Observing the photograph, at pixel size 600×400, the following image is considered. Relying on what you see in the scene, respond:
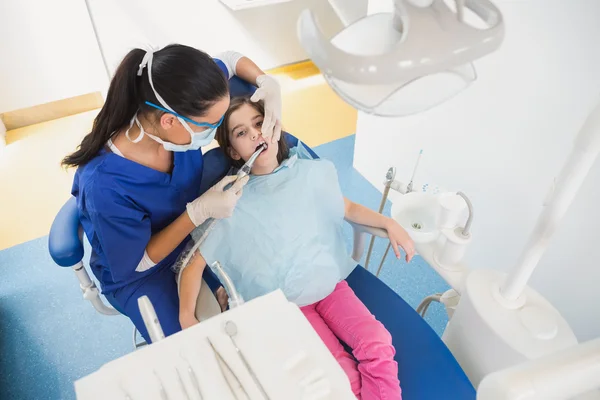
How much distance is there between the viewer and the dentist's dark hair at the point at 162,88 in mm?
1044

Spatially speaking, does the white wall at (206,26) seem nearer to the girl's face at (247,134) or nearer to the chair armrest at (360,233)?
the girl's face at (247,134)

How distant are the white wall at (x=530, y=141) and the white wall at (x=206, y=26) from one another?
183 cm

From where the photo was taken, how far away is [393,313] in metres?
1.30

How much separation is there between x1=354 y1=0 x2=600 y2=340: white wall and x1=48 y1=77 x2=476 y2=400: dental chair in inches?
23.2

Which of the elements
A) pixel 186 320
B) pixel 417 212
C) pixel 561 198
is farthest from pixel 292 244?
pixel 561 198

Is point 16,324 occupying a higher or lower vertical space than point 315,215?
lower

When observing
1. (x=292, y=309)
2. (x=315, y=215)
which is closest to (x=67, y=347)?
(x=315, y=215)

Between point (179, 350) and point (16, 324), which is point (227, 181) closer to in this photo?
point (179, 350)

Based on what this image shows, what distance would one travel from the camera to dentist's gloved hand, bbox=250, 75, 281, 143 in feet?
4.10

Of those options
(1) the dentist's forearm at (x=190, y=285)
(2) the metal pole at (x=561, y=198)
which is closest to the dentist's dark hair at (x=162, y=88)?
(1) the dentist's forearm at (x=190, y=285)

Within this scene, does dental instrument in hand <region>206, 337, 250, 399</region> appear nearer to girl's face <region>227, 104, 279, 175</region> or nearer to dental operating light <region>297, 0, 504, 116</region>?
dental operating light <region>297, 0, 504, 116</region>

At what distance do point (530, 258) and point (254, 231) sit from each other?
72 cm

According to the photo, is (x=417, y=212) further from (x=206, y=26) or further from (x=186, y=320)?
(x=206, y=26)

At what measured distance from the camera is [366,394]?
109 cm
